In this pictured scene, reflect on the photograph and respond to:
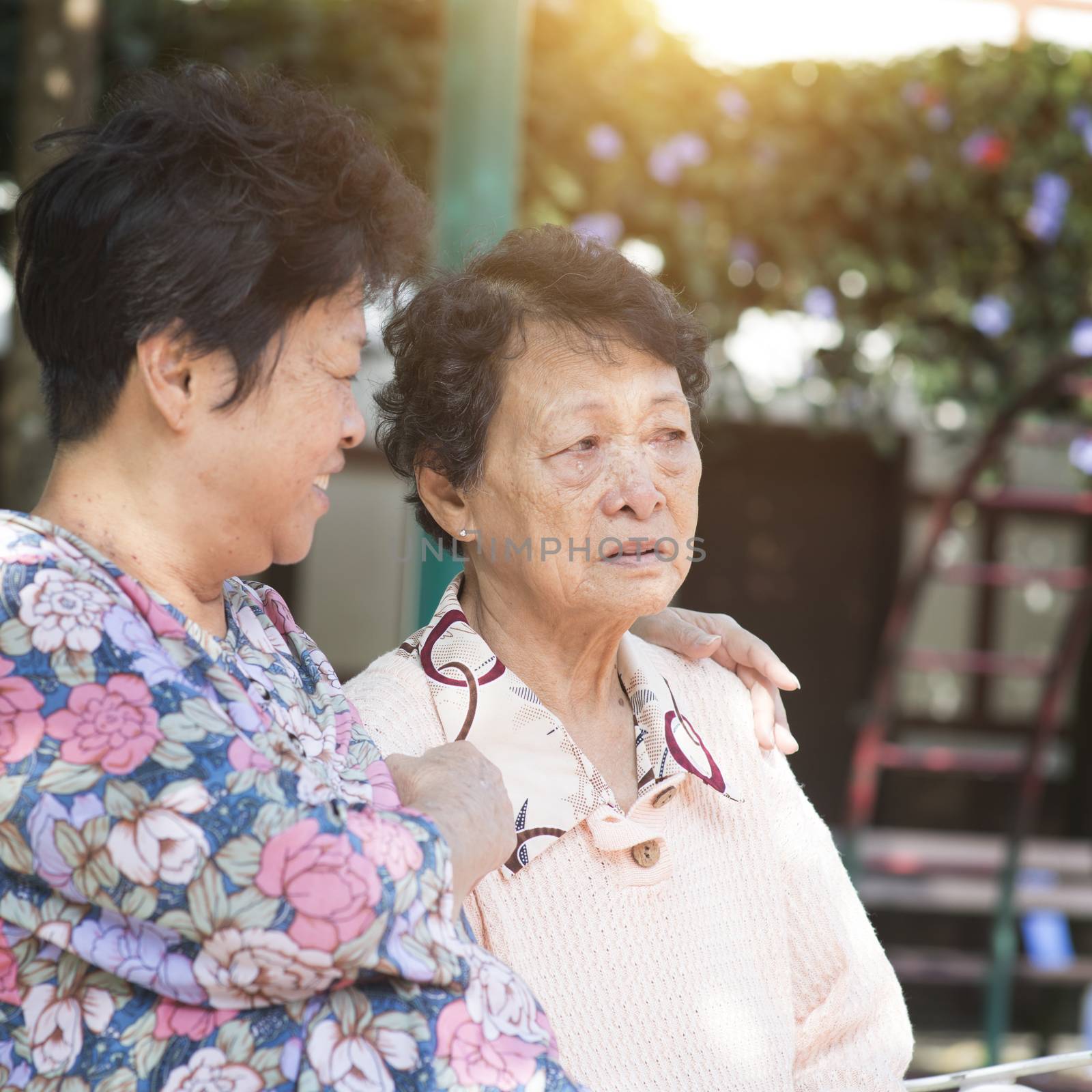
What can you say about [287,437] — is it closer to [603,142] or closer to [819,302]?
[603,142]

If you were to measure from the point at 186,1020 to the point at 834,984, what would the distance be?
114 centimetres

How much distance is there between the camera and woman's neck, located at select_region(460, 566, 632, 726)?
2098 mm

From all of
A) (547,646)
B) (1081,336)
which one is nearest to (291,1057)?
(547,646)

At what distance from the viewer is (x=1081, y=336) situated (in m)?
5.24

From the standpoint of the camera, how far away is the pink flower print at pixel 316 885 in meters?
1.22

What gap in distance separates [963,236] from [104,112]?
4.28 m

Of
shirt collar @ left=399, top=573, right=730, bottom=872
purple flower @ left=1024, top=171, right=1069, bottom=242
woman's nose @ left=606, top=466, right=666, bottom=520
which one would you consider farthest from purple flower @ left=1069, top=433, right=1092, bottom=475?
woman's nose @ left=606, top=466, right=666, bottom=520

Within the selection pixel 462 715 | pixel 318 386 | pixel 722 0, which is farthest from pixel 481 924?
pixel 722 0

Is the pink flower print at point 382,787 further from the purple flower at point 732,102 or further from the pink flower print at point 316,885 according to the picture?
the purple flower at point 732,102

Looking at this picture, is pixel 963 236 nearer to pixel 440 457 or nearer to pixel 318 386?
pixel 440 457

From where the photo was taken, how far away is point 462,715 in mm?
1991

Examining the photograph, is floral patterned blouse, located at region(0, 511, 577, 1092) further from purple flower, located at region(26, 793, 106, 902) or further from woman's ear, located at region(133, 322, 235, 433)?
woman's ear, located at region(133, 322, 235, 433)

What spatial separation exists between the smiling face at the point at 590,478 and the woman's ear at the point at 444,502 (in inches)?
3.1

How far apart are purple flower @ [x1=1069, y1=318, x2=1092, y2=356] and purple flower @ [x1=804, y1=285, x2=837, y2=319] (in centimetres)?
94
